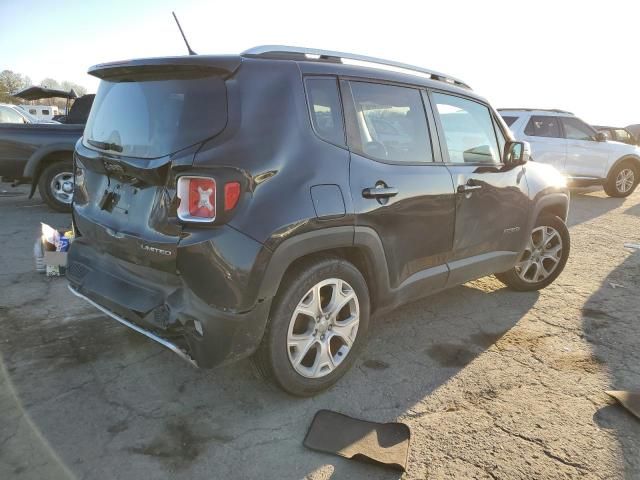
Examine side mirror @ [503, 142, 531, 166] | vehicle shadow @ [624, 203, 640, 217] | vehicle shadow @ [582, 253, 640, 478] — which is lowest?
vehicle shadow @ [582, 253, 640, 478]

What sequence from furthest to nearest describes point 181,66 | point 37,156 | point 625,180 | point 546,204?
point 625,180, point 37,156, point 546,204, point 181,66

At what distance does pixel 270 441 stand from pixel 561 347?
2336 millimetres

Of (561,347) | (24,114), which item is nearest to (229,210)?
(561,347)

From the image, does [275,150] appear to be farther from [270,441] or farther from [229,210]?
[270,441]

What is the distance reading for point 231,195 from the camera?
7.26 feet

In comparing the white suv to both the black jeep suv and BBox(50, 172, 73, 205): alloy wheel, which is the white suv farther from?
BBox(50, 172, 73, 205): alloy wheel

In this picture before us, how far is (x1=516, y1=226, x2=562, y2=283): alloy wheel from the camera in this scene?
4.52 metres

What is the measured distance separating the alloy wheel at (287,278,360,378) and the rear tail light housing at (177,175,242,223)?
698mm

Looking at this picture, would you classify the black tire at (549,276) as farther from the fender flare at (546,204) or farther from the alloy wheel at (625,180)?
the alloy wheel at (625,180)

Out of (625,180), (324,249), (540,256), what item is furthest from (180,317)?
(625,180)

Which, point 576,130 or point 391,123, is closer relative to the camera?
point 391,123

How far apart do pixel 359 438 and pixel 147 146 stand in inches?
72.7

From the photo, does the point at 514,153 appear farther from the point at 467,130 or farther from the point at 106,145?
the point at 106,145

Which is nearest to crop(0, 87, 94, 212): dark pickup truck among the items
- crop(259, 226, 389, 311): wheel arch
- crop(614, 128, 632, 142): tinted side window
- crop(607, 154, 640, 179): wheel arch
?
crop(259, 226, 389, 311): wheel arch
